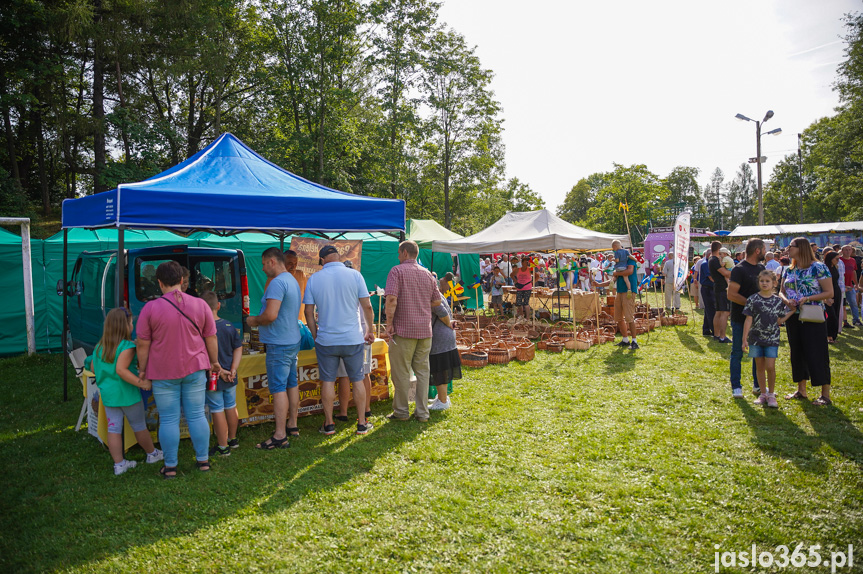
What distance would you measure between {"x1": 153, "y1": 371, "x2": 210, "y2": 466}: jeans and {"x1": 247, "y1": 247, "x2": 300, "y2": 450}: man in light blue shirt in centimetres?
62

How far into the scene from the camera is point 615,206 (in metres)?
40.5

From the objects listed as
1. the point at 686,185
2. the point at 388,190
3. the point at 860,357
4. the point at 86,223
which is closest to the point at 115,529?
the point at 86,223

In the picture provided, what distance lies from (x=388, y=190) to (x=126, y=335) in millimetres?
19821

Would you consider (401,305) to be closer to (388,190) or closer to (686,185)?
(388,190)

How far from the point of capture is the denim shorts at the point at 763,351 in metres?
5.14

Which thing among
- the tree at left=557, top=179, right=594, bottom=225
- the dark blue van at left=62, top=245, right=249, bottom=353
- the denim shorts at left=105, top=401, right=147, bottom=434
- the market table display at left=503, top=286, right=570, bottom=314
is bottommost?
the denim shorts at left=105, top=401, right=147, bottom=434

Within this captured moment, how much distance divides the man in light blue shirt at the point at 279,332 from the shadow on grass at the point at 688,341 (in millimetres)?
6892

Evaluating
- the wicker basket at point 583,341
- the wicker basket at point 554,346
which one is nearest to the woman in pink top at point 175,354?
the wicker basket at point 554,346

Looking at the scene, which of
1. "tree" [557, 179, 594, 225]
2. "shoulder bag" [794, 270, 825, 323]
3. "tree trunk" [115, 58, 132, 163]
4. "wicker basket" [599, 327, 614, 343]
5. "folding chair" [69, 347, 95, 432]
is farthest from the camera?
"tree" [557, 179, 594, 225]

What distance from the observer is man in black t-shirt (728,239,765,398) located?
5602 mm

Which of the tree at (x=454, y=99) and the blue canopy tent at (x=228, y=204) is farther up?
the tree at (x=454, y=99)

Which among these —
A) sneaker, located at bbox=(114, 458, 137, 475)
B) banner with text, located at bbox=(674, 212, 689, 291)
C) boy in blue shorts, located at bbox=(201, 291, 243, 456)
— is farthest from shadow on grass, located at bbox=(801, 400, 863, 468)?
sneaker, located at bbox=(114, 458, 137, 475)

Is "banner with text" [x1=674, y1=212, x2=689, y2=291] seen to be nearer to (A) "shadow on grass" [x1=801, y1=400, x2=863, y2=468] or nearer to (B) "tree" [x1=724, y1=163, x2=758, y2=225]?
(A) "shadow on grass" [x1=801, y1=400, x2=863, y2=468]

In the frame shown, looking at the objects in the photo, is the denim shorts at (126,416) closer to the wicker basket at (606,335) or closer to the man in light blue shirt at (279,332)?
the man in light blue shirt at (279,332)
